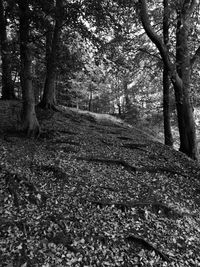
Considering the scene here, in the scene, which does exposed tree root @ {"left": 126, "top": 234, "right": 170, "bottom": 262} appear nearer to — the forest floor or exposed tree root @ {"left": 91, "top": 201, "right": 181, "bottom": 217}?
the forest floor

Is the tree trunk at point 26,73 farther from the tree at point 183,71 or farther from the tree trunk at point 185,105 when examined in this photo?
the tree trunk at point 185,105

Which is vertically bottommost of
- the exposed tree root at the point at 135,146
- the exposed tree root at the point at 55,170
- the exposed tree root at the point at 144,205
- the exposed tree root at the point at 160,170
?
the exposed tree root at the point at 144,205

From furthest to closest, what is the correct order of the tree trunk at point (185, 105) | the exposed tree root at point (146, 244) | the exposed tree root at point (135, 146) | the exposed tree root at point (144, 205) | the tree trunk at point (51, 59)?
1. the exposed tree root at point (135, 146)
2. the tree trunk at point (185, 105)
3. the tree trunk at point (51, 59)
4. the exposed tree root at point (144, 205)
5. the exposed tree root at point (146, 244)

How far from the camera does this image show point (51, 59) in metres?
7.65

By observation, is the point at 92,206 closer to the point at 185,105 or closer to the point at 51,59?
the point at 51,59

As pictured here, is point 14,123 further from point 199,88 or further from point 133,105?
point 133,105

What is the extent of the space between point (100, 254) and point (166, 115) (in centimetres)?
840

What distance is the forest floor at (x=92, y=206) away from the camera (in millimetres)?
3711

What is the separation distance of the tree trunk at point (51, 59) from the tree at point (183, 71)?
2.68 m

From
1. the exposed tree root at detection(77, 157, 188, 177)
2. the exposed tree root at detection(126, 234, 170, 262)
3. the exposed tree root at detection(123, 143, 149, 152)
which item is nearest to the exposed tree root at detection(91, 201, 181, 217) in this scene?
the exposed tree root at detection(126, 234, 170, 262)

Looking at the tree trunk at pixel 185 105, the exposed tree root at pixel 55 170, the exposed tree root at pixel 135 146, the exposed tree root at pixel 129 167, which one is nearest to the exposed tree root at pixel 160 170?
the exposed tree root at pixel 129 167

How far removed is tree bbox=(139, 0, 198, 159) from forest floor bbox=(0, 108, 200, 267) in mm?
894

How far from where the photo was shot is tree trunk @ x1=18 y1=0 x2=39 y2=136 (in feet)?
21.0

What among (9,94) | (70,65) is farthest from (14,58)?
(9,94)
